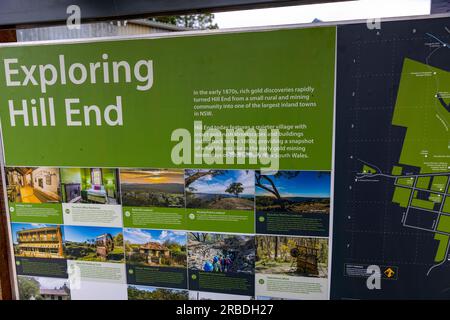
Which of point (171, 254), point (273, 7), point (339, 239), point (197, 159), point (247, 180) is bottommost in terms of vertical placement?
point (171, 254)

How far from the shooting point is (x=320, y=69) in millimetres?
1451

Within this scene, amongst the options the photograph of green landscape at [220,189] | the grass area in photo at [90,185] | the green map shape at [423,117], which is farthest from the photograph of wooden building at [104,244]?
the green map shape at [423,117]

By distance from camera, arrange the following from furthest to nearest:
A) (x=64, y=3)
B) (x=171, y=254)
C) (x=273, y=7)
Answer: (x=171, y=254) < (x=64, y=3) < (x=273, y=7)

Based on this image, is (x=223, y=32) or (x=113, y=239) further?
(x=113, y=239)

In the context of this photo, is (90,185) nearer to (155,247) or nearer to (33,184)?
(33,184)

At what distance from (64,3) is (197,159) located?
44.3 inches

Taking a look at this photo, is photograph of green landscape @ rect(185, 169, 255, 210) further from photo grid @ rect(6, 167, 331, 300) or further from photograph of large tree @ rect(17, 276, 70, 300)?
photograph of large tree @ rect(17, 276, 70, 300)

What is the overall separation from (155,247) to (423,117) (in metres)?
1.64

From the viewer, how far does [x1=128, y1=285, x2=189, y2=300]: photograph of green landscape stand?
1739mm

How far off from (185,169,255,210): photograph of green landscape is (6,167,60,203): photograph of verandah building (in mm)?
870

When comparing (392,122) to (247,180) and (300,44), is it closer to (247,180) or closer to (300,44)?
(300,44)

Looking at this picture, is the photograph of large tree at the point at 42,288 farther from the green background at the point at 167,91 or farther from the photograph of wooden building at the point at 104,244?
the green background at the point at 167,91

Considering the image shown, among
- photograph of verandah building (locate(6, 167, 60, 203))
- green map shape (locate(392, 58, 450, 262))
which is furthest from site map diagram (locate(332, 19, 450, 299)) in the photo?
photograph of verandah building (locate(6, 167, 60, 203))

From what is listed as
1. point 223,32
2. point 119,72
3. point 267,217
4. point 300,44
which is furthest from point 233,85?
point 267,217
